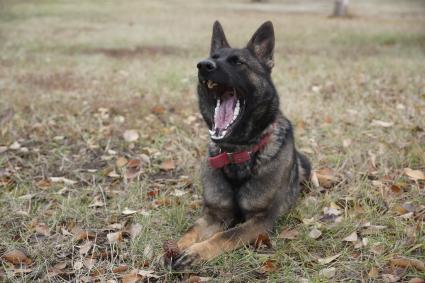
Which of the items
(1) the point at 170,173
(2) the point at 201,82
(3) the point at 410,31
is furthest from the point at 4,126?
(3) the point at 410,31

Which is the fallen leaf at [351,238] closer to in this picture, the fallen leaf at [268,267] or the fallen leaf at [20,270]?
the fallen leaf at [268,267]

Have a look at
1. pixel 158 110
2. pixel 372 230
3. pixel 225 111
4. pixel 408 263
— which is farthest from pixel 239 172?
pixel 158 110

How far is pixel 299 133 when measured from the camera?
17.5 ft

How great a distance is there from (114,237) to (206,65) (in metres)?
1.41

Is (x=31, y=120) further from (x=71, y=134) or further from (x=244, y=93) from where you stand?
(x=244, y=93)

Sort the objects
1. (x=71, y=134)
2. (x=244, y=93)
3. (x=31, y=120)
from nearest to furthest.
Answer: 1. (x=244, y=93)
2. (x=71, y=134)
3. (x=31, y=120)

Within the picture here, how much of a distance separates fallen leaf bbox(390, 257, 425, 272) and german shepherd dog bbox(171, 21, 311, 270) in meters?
0.87

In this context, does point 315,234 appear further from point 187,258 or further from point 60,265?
point 60,265

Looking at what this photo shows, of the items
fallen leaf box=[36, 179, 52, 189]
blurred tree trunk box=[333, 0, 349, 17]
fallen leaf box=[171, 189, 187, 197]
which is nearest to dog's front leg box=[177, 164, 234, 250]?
fallen leaf box=[171, 189, 187, 197]

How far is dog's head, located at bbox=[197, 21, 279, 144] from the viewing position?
10.6 ft

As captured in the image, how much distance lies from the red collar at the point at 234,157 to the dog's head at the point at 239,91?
0.07 m

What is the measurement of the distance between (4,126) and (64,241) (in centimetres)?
275

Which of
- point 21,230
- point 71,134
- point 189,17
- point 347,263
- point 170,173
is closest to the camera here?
point 347,263

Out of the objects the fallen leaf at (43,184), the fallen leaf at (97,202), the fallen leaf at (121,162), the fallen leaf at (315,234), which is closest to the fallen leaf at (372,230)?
the fallen leaf at (315,234)
